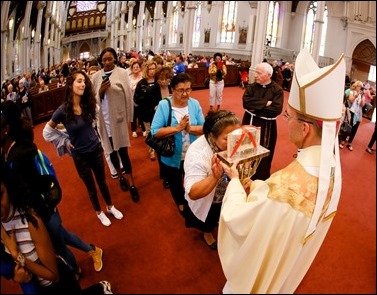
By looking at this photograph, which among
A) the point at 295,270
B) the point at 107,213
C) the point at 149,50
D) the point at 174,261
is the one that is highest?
the point at 149,50

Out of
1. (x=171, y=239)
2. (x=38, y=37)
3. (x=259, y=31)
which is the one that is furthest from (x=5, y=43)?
(x=259, y=31)

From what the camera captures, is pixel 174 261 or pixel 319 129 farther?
pixel 174 261

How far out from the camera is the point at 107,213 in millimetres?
3111

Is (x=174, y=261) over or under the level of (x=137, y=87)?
under

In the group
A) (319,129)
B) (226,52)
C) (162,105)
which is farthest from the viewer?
(226,52)

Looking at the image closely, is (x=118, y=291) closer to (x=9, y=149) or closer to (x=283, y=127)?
(x=9, y=149)

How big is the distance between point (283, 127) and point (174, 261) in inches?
183

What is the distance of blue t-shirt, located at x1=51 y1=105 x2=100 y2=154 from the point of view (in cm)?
258

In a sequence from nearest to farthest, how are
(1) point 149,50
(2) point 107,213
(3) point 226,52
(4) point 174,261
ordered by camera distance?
(4) point 174,261, (2) point 107,213, (1) point 149,50, (3) point 226,52

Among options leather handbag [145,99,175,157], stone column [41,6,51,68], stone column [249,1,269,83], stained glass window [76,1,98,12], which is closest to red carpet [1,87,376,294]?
leather handbag [145,99,175,157]

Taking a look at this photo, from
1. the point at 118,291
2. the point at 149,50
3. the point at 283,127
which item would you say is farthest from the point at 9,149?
the point at 283,127

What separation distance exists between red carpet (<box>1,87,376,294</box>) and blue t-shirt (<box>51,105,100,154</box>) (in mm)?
792

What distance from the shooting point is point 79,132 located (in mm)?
2629

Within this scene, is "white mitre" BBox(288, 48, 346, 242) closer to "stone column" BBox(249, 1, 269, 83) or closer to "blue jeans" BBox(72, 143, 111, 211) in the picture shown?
"stone column" BBox(249, 1, 269, 83)
